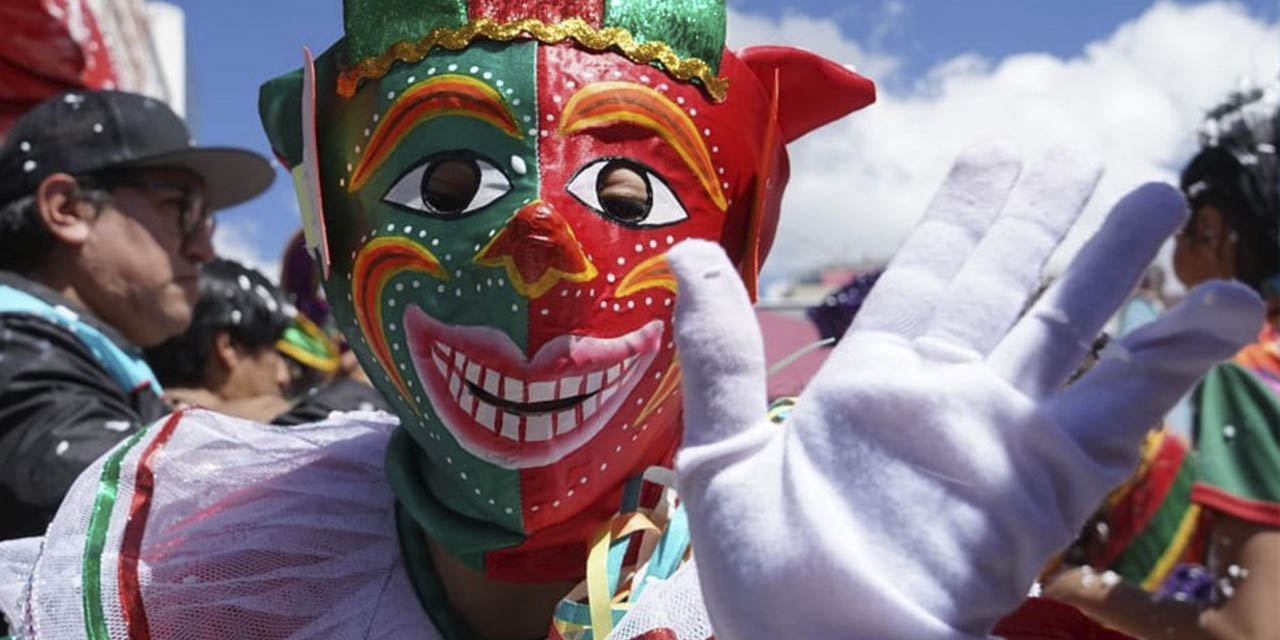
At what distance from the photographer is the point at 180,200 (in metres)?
2.35

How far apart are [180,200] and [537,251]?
1445 millimetres

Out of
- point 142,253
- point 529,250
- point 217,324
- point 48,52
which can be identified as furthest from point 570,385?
point 48,52

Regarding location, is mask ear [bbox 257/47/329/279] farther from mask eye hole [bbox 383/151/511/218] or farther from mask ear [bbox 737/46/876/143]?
mask ear [bbox 737/46/876/143]

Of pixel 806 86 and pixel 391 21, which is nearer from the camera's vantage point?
pixel 391 21

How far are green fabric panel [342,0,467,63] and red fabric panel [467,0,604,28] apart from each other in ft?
0.06

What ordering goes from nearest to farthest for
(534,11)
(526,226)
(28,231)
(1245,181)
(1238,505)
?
(526,226) → (534,11) → (1238,505) → (28,231) → (1245,181)

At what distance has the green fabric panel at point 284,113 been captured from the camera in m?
1.40

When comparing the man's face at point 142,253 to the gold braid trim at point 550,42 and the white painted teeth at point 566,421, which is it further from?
the white painted teeth at point 566,421

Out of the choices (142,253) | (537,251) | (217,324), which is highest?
(537,251)

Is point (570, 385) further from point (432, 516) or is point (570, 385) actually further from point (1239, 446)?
point (1239, 446)

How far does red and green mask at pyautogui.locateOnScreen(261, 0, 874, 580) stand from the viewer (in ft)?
3.78

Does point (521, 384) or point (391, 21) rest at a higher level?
point (391, 21)

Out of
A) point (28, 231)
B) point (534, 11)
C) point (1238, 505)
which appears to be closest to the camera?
point (534, 11)

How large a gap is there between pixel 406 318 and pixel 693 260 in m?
0.47
